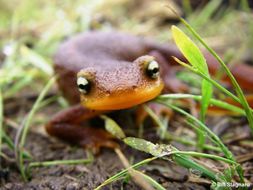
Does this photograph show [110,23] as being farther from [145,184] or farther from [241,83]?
[145,184]

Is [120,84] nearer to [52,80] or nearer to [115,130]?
[115,130]

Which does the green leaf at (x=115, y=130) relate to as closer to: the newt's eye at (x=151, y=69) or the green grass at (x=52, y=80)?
the green grass at (x=52, y=80)

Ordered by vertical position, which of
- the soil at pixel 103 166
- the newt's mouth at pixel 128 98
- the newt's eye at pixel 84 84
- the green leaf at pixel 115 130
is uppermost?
the newt's eye at pixel 84 84

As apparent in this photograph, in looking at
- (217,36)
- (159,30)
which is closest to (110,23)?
(159,30)

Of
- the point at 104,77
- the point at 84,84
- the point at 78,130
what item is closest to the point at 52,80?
the point at 78,130

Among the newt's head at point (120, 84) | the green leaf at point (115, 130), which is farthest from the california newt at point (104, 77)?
the green leaf at point (115, 130)

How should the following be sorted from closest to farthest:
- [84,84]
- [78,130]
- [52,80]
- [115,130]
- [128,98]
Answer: [128,98]
[115,130]
[84,84]
[78,130]
[52,80]
